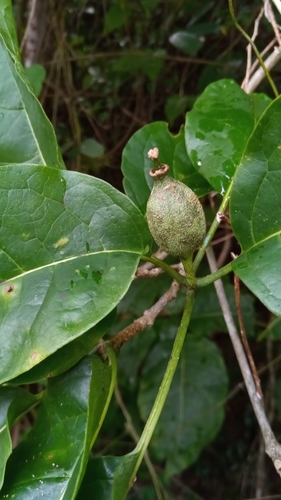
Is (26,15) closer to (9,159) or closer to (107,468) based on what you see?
(9,159)

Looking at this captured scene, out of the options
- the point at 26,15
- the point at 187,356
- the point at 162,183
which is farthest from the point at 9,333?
the point at 26,15

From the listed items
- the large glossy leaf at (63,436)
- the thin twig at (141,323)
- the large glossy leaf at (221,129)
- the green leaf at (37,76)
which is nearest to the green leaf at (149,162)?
the large glossy leaf at (221,129)

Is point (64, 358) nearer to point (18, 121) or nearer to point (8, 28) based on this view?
point (18, 121)

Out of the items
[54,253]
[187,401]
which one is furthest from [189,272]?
[187,401]

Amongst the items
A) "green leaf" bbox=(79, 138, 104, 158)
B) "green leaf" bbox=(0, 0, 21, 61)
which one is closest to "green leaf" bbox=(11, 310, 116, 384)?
"green leaf" bbox=(0, 0, 21, 61)

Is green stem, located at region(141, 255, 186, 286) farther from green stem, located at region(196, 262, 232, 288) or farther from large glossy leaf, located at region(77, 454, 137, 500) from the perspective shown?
large glossy leaf, located at region(77, 454, 137, 500)
